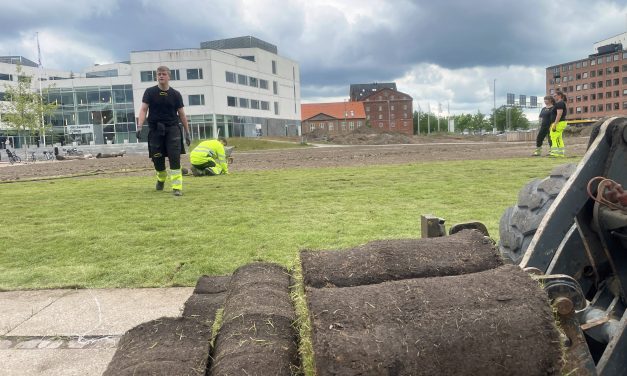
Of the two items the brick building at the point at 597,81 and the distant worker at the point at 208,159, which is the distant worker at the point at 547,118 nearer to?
the distant worker at the point at 208,159

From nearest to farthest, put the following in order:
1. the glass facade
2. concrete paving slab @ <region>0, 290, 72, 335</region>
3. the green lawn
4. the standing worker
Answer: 1. concrete paving slab @ <region>0, 290, 72, 335</region>
2. the green lawn
3. the standing worker
4. the glass facade

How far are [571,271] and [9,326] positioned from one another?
356cm

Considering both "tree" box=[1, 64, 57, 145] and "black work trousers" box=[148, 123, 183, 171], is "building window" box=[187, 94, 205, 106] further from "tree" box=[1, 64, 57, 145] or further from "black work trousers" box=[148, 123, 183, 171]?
"black work trousers" box=[148, 123, 183, 171]

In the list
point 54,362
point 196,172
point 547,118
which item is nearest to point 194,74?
point 196,172

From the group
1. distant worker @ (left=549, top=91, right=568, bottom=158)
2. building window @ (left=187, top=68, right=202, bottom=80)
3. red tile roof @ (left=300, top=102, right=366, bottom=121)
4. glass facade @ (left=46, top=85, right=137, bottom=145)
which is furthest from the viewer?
red tile roof @ (left=300, top=102, right=366, bottom=121)

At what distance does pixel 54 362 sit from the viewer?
305cm

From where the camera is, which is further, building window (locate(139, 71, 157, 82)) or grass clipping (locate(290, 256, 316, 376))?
building window (locate(139, 71, 157, 82))

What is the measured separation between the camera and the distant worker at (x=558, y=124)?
16047 mm

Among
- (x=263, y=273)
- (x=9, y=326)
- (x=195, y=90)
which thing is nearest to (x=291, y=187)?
(x=9, y=326)

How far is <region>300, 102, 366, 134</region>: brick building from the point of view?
144675 mm

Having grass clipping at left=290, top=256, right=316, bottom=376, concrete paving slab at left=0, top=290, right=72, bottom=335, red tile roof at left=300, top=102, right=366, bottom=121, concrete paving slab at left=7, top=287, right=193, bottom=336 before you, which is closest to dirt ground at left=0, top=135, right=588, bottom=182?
concrete paving slab at left=0, top=290, right=72, bottom=335

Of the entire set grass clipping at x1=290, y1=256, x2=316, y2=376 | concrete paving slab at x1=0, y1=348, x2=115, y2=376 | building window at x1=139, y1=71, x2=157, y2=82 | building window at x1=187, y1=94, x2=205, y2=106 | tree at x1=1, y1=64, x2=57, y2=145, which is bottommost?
concrete paving slab at x1=0, y1=348, x2=115, y2=376

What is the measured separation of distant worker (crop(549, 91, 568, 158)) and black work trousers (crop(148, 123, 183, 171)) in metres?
11.7

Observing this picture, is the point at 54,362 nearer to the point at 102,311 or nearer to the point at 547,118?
the point at 102,311
